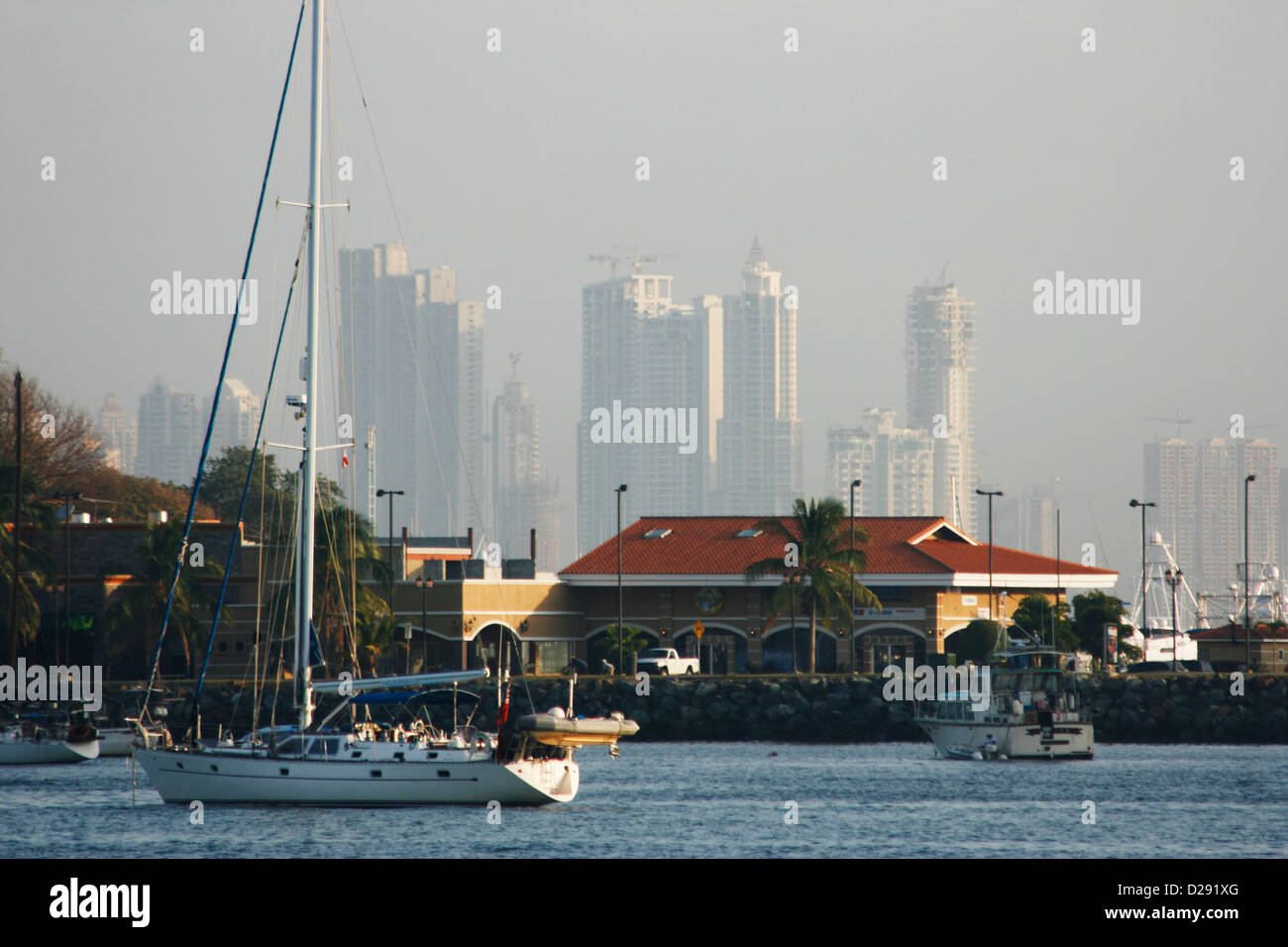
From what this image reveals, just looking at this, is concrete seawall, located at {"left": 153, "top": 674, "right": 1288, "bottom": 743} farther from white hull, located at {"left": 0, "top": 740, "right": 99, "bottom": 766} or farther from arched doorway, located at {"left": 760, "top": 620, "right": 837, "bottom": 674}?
white hull, located at {"left": 0, "top": 740, "right": 99, "bottom": 766}

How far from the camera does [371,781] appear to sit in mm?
37625

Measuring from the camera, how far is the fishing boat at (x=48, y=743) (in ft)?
187

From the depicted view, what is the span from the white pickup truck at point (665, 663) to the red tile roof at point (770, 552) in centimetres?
401

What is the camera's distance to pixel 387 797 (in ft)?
124

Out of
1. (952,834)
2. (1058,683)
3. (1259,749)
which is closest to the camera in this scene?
(952,834)

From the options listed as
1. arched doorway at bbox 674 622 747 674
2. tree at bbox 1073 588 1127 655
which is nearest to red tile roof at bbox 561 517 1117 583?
tree at bbox 1073 588 1127 655

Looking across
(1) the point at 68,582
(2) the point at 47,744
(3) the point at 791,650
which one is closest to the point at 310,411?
(2) the point at 47,744

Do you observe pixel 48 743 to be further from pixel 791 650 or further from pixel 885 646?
pixel 885 646

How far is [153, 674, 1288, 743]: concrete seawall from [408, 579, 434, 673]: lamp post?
713 centimetres

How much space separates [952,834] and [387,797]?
1241 cm

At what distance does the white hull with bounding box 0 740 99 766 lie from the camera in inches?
2242
